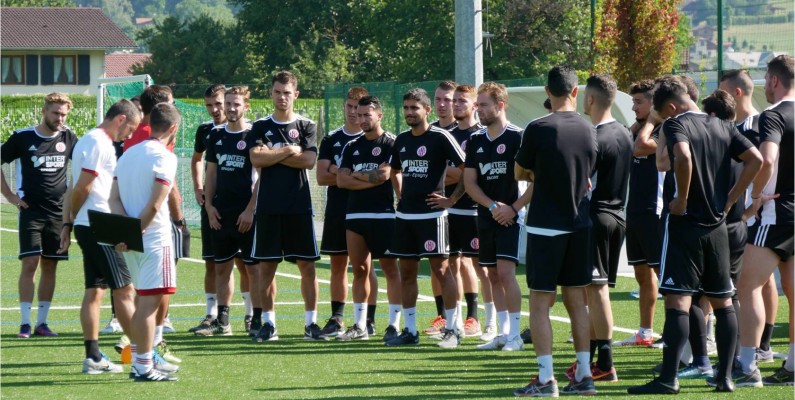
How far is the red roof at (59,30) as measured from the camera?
77500 mm

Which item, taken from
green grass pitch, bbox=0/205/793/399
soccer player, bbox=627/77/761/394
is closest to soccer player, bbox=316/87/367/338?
green grass pitch, bbox=0/205/793/399

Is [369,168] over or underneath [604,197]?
over

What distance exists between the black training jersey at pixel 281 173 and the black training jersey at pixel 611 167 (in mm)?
3076

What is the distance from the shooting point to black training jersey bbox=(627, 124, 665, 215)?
10117mm

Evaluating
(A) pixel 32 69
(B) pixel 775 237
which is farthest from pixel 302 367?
(A) pixel 32 69

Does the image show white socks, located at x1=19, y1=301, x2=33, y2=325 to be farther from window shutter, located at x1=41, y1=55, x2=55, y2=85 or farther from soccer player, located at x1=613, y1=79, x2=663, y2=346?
window shutter, located at x1=41, y1=55, x2=55, y2=85

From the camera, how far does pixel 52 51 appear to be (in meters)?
77.4

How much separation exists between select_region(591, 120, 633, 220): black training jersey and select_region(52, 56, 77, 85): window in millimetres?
71240

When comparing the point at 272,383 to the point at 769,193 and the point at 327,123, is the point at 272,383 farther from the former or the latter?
the point at 327,123

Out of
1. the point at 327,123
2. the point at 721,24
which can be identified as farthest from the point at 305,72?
the point at 721,24

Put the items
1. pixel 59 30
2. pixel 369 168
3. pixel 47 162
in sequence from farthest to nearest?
pixel 59 30 < pixel 47 162 < pixel 369 168

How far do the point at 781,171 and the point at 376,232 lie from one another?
150 inches

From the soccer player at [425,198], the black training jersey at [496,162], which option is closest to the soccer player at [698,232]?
the black training jersey at [496,162]

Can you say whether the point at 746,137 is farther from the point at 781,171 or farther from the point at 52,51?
the point at 52,51
